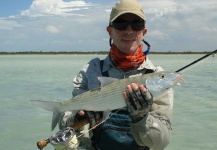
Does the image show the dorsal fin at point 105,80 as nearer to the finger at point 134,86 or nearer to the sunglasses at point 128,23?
the finger at point 134,86

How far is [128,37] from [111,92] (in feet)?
2.10

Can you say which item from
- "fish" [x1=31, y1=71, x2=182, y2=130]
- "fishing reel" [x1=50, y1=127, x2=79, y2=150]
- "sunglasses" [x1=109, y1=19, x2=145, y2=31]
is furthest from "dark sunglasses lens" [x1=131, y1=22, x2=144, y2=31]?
"fishing reel" [x1=50, y1=127, x2=79, y2=150]

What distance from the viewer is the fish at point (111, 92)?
2.93 meters

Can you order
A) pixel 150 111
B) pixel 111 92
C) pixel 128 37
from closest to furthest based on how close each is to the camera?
pixel 111 92 → pixel 150 111 → pixel 128 37

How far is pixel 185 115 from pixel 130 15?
6.36 metres

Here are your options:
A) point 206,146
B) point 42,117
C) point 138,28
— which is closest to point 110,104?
point 138,28

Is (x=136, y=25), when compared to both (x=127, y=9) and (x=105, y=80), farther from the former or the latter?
(x=105, y=80)

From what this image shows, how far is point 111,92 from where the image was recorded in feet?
10.1

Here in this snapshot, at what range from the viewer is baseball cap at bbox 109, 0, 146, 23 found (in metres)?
3.35

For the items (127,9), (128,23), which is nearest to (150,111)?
(128,23)

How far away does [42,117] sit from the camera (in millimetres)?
9312

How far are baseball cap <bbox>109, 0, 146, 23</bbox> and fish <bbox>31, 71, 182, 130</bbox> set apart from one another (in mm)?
686

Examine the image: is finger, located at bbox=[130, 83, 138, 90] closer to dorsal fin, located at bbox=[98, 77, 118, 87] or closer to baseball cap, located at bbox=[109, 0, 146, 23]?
dorsal fin, located at bbox=[98, 77, 118, 87]

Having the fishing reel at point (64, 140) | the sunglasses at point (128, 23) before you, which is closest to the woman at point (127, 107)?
the sunglasses at point (128, 23)
